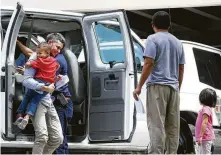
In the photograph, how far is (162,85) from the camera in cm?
688

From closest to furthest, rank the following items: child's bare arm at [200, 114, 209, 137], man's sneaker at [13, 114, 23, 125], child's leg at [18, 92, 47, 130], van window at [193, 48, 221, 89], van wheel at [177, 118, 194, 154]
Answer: child's leg at [18, 92, 47, 130], man's sneaker at [13, 114, 23, 125], child's bare arm at [200, 114, 209, 137], van wheel at [177, 118, 194, 154], van window at [193, 48, 221, 89]

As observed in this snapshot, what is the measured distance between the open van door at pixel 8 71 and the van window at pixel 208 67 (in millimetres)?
2911

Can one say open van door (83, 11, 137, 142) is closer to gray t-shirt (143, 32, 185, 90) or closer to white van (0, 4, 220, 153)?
white van (0, 4, 220, 153)

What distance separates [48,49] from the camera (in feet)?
24.6

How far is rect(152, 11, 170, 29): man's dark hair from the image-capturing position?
6.98 meters

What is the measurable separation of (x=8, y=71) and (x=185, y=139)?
2528mm

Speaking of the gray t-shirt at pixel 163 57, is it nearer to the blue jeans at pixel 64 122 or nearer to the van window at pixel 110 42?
the blue jeans at pixel 64 122

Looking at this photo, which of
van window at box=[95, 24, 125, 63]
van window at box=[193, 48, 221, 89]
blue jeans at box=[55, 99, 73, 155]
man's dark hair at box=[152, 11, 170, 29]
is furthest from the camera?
van window at box=[193, 48, 221, 89]

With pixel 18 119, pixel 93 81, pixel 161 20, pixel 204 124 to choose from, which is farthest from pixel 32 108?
pixel 204 124

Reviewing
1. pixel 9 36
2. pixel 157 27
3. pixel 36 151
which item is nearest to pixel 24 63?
pixel 9 36

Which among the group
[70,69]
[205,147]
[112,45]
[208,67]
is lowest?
[205,147]


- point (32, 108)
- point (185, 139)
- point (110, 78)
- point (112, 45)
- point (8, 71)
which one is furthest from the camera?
point (185, 139)

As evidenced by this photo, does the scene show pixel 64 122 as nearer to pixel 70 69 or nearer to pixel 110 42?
pixel 70 69

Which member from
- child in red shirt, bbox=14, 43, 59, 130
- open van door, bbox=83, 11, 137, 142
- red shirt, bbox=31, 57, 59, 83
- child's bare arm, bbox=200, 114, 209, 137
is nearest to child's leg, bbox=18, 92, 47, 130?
child in red shirt, bbox=14, 43, 59, 130
